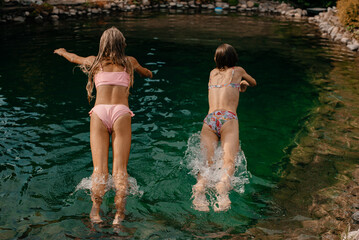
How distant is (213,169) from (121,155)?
161cm

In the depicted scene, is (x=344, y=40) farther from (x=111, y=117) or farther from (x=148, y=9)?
(x=148, y=9)

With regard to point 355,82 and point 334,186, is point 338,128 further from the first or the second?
point 355,82

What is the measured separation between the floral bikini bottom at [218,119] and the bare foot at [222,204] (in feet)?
4.36

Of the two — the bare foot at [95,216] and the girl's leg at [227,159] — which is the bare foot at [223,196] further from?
the bare foot at [95,216]

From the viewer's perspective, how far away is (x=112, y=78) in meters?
5.37

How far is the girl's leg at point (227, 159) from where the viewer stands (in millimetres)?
5109

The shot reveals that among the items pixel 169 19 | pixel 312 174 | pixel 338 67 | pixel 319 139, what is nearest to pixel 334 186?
pixel 312 174

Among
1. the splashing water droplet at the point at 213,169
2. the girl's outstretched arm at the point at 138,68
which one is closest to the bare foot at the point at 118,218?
the splashing water droplet at the point at 213,169

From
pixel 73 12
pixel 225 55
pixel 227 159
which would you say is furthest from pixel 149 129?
pixel 73 12

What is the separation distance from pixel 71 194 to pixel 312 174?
14.4 feet

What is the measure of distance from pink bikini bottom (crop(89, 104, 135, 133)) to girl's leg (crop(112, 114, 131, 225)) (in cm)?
7

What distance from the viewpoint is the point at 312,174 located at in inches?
248

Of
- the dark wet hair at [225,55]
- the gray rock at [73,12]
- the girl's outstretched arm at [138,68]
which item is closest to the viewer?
the girl's outstretched arm at [138,68]

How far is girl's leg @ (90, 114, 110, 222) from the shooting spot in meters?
4.72
